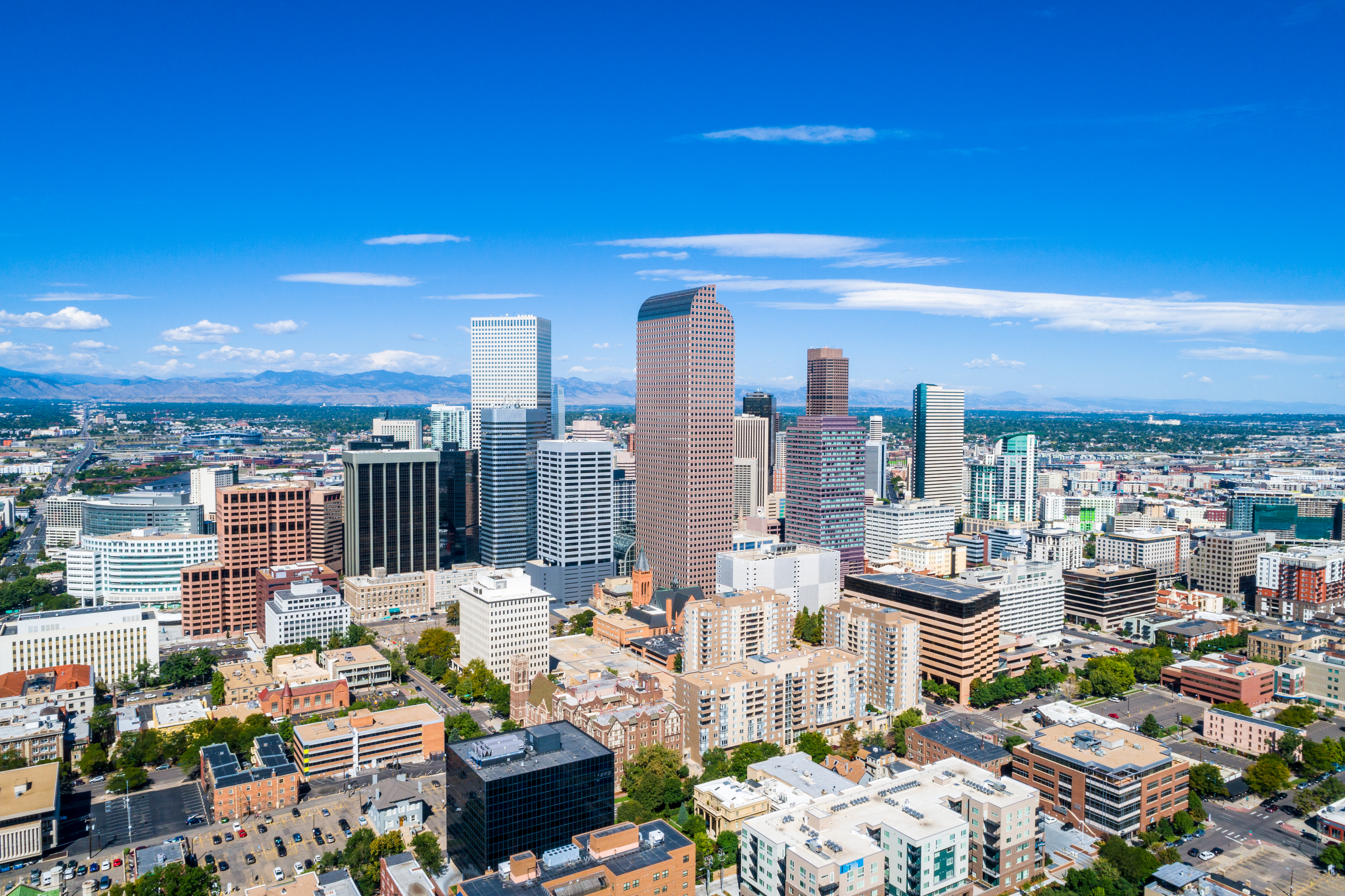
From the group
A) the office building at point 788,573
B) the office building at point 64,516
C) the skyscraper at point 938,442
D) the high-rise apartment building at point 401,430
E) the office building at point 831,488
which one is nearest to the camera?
the office building at point 788,573

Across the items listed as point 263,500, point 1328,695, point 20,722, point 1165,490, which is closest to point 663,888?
point 20,722

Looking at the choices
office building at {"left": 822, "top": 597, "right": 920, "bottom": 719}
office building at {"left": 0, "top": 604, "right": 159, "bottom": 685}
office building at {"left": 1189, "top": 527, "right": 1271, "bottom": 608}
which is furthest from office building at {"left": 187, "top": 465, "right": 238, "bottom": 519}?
office building at {"left": 1189, "top": 527, "right": 1271, "bottom": 608}

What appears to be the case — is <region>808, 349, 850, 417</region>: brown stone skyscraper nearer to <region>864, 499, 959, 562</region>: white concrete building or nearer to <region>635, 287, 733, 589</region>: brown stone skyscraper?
<region>864, 499, 959, 562</region>: white concrete building

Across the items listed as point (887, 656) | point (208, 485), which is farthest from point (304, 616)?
point (208, 485)

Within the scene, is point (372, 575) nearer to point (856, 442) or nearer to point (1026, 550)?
point (856, 442)

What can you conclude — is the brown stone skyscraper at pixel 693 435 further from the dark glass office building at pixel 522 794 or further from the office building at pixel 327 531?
the dark glass office building at pixel 522 794

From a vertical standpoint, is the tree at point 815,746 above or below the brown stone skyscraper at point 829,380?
below

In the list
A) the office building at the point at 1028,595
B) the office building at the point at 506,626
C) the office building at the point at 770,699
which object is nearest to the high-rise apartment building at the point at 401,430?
the office building at the point at 506,626
